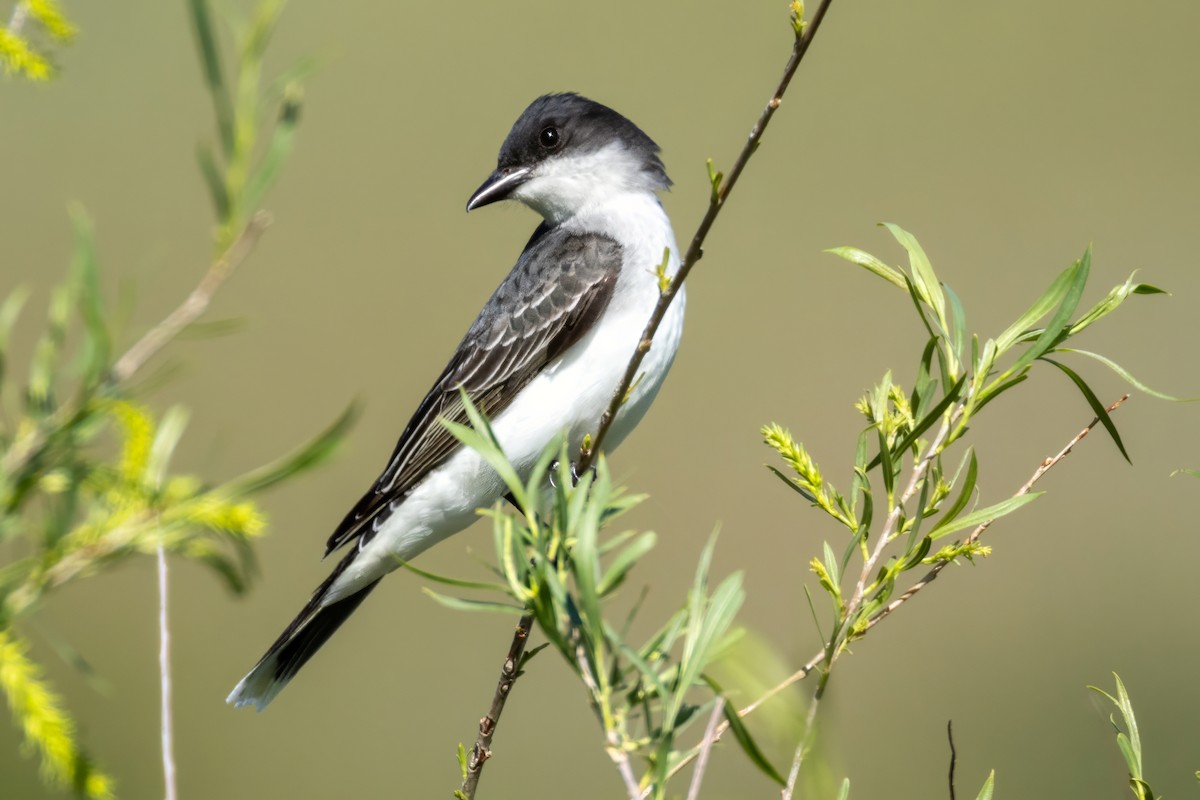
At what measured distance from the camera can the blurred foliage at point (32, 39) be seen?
0.94 meters

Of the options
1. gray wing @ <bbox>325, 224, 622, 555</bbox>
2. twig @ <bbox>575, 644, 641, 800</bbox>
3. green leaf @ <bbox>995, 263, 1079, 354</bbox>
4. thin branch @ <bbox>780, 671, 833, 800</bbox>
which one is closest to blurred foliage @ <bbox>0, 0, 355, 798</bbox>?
twig @ <bbox>575, 644, 641, 800</bbox>

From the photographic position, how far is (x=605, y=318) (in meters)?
3.08

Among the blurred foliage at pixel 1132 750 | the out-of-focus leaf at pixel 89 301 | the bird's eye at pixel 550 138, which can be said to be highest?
the bird's eye at pixel 550 138

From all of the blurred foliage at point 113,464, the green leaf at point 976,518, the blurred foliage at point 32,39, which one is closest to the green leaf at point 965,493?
the green leaf at point 976,518

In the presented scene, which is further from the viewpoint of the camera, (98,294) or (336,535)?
(336,535)

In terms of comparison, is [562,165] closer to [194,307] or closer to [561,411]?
A: [561,411]

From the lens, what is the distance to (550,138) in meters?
3.42

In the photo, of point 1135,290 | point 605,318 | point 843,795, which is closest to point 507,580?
point 843,795

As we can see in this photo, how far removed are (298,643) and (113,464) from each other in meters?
2.36

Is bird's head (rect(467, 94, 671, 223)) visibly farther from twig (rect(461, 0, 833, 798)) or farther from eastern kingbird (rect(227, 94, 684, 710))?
twig (rect(461, 0, 833, 798))

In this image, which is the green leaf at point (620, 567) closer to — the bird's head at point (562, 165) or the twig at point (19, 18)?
the twig at point (19, 18)

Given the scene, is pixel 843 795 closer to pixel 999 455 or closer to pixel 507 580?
pixel 507 580

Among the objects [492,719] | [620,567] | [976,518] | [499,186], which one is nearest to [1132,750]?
[976,518]

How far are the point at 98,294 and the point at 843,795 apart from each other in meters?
0.64
